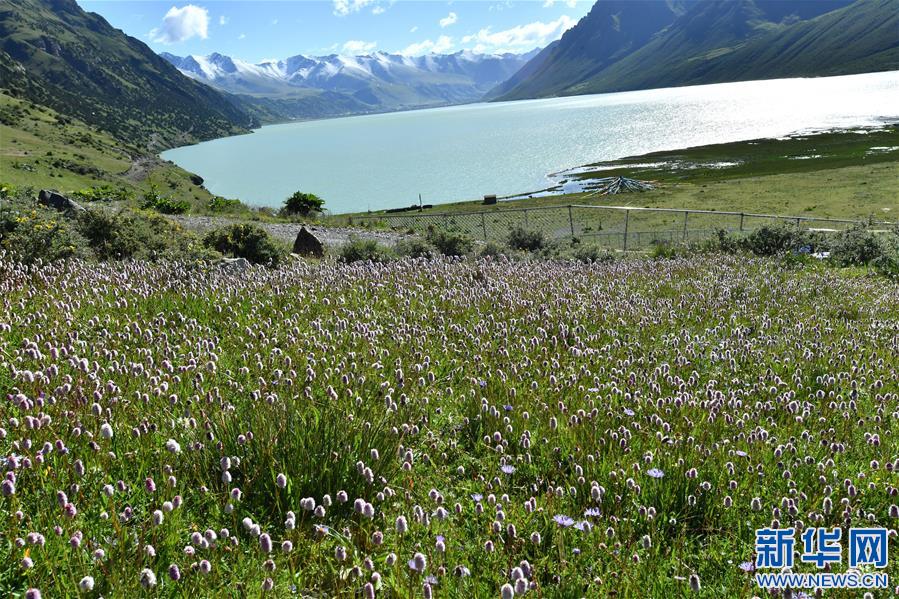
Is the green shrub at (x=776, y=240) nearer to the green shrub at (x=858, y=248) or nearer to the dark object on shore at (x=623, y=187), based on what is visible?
the green shrub at (x=858, y=248)

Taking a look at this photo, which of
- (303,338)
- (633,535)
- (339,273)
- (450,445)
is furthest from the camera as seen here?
(339,273)

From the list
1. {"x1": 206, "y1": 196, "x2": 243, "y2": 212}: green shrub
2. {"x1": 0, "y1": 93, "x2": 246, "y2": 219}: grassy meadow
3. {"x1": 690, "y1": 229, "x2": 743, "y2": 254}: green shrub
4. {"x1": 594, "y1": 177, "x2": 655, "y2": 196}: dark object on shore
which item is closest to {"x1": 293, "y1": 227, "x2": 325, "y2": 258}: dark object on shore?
{"x1": 690, "y1": 229, "x2": 743, "y2": 254}: green shrub

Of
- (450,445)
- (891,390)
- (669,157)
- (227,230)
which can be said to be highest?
(669,157)

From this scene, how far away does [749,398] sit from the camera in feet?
17.7

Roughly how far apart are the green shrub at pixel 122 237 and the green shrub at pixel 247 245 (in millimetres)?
967

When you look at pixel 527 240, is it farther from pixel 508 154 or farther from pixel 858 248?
pixel 508 154

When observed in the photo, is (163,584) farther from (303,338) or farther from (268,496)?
(303,338)

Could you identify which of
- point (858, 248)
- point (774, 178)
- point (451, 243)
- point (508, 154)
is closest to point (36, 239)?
point (451, 243)

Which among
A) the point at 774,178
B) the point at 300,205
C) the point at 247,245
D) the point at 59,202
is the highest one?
the point at 300,205

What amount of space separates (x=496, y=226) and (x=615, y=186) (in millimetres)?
33841

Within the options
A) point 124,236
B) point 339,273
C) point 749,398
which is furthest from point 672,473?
point 124,236

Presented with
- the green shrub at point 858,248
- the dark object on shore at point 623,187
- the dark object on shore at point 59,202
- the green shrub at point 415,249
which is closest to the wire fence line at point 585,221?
the dark object on shore at point 623,187

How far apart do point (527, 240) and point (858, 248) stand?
11.4 m

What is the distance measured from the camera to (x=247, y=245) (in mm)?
15305
